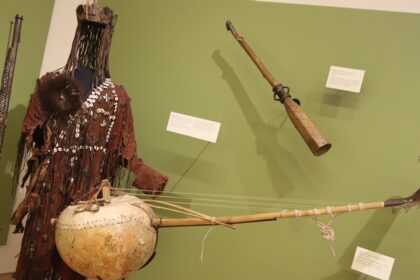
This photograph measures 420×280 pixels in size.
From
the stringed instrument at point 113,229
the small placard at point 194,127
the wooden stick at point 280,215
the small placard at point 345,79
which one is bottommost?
the stringed instrument at point 113,229

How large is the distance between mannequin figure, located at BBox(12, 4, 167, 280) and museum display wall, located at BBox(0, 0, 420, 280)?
0.41 meters

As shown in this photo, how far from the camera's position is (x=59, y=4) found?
8.39 ft

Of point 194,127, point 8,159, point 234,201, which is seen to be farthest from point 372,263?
point 8,159

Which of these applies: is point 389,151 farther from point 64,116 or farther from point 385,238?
point 64,116

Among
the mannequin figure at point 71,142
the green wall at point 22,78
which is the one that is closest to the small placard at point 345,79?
the mannequin figure at point 71,142

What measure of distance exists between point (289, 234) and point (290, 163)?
0.34m

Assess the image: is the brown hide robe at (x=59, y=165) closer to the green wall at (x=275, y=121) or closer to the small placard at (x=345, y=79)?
the green wall at (x=275, y=121)

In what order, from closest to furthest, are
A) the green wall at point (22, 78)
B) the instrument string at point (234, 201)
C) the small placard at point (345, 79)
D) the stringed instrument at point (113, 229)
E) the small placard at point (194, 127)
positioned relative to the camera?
the stringed instrument at point (113, 229) → the small placard at point (345, 79) → the instrument string at point (234, 201) → the small placard at point (194, 127) → the green wall at point (22, 78)

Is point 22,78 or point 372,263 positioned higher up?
point 22,78

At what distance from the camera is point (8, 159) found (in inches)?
97.9

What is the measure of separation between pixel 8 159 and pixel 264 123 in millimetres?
1508

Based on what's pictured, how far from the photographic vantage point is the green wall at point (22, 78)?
7.95ft

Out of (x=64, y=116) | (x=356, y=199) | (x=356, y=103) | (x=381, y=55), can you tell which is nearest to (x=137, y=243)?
(x=64, y=116)

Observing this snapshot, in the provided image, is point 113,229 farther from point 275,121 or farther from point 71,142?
point 275,121
